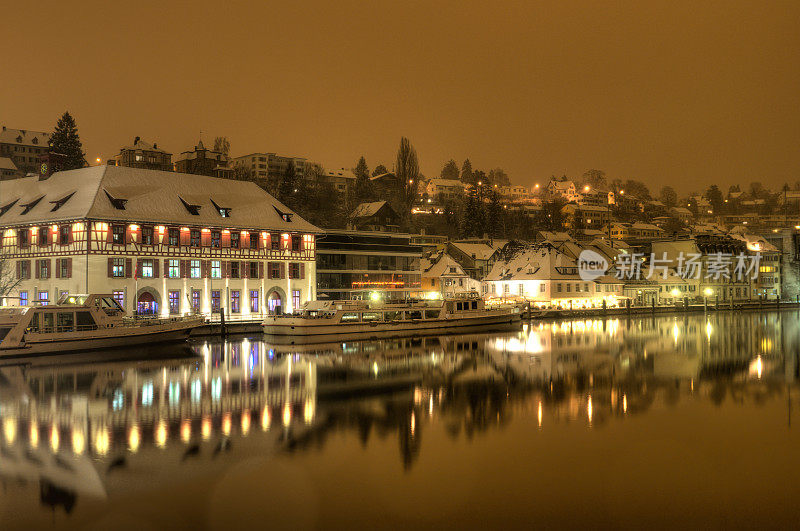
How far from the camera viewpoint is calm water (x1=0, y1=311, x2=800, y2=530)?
14.7 meters

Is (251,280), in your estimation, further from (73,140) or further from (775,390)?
(73,140)

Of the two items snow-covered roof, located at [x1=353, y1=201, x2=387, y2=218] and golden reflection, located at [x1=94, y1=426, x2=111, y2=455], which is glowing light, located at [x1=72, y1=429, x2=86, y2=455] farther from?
snow-covered roof, located at [x1=353, y1=201, x2=387, y2=218]

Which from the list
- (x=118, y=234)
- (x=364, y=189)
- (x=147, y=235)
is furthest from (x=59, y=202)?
(x=364, y=189)

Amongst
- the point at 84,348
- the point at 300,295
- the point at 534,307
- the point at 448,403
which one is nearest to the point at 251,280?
the point at 300,295

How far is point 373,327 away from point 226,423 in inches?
1129

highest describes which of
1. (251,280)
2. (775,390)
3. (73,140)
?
(73,140)

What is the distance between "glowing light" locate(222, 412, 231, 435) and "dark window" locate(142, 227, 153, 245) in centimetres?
3170

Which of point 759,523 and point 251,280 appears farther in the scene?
point 251,280

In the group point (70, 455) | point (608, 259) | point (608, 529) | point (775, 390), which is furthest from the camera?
point (608, 259)

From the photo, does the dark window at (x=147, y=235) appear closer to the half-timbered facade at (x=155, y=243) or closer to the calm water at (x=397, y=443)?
the half-timbered facade at (x=155, y=243)

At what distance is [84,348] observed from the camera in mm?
40250

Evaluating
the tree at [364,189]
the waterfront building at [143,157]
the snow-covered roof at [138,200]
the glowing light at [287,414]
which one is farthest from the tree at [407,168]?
the glowing light at [287,414]

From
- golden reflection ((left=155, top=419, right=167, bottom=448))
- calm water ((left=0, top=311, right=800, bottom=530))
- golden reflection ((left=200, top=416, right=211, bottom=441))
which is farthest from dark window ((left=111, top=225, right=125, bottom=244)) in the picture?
golden reflection ((left=200, top=416, right=211, bottom=441))

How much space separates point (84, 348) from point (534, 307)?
43593mm
